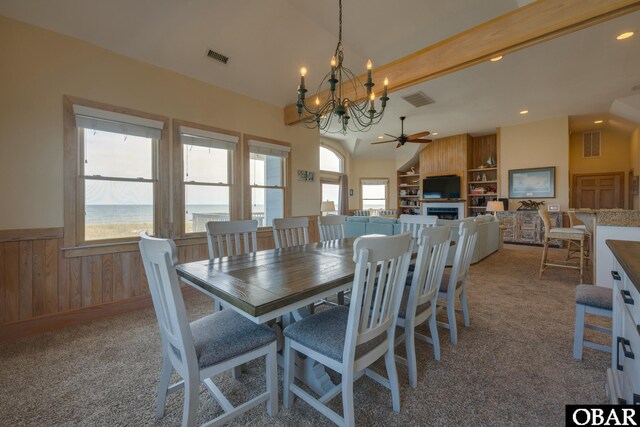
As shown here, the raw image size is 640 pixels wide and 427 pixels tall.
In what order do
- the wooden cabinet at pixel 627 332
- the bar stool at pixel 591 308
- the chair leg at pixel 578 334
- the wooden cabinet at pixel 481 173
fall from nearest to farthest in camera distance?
the wooden cabinet at pixel 627 332 < the bar stool at pixel 591 308 < the chair leg at pixel 578 334 < the wooden cabinet at pixel 481 173

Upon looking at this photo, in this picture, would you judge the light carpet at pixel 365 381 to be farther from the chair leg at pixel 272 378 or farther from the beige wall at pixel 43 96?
the beige wall at pixel 43 96

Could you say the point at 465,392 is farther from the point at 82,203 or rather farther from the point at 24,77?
the point at 24,77

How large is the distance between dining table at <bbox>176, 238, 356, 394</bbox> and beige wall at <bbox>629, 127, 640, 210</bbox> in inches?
340

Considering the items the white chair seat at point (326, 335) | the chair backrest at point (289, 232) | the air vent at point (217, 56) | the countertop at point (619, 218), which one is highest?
the air vent at point (217, 56)

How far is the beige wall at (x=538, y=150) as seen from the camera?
6.60 metres

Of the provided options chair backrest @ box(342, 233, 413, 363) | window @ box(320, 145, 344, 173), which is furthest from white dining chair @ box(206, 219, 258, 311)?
window @ box(320, 145, 344, 173)

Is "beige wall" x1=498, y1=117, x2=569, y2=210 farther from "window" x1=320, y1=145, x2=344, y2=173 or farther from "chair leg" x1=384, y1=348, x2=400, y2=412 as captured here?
"chair leg" x1=384, y1=348, x2=400, y2=412

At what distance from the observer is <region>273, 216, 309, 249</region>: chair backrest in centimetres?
266

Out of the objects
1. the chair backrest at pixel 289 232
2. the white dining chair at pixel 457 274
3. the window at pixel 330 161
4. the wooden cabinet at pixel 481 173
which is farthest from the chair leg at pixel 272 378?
the wooden cabinet at pixel 481 173

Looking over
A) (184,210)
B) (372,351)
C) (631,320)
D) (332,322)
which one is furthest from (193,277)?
(184,210)

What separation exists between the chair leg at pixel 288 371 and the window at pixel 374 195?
891cm

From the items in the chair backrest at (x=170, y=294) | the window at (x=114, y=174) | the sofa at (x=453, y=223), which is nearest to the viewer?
the chair backrest at (x=170, y=294)

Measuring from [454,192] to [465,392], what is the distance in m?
7.55

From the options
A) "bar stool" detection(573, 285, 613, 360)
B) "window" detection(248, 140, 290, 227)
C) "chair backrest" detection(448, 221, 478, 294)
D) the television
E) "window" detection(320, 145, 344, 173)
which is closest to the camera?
"bar stool" detection(573, 285, 613, 360)
